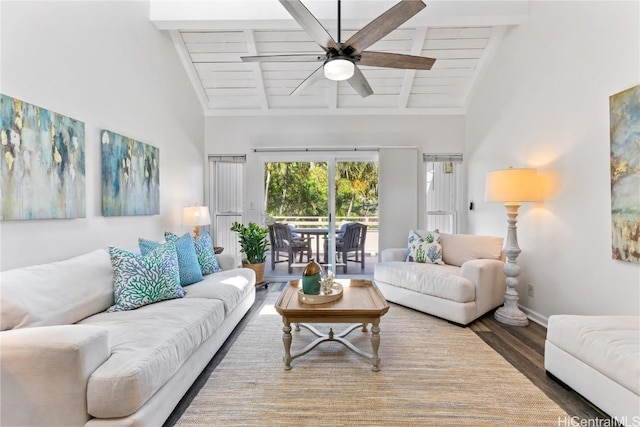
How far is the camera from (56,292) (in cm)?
171

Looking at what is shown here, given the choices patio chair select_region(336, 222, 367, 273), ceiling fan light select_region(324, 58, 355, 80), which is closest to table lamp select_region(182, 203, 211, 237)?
patio chair select_region(336, 222, 367, 273)

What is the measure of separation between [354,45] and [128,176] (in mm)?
2407

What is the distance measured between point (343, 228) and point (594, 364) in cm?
327

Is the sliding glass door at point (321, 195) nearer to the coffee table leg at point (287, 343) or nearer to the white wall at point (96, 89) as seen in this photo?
the white wall at point (96, 89)

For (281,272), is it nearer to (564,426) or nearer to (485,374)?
(485,374)

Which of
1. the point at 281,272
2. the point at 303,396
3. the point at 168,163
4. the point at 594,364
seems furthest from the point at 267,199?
the point at 594,364

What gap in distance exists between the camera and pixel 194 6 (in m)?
3.16

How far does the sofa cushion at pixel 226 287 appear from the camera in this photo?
2396 millimetres

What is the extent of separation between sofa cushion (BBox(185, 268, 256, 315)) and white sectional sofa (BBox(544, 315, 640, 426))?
2.36 metres

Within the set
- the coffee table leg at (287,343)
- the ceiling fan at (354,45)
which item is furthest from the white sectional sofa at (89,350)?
the ceiling fan at (354,45)

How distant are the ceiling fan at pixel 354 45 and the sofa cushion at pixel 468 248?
2070mm

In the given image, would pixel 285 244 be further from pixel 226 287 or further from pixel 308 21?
pixel 308 21

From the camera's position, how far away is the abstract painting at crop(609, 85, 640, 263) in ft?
6.66

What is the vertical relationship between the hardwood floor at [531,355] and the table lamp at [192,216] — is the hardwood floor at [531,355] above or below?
below
